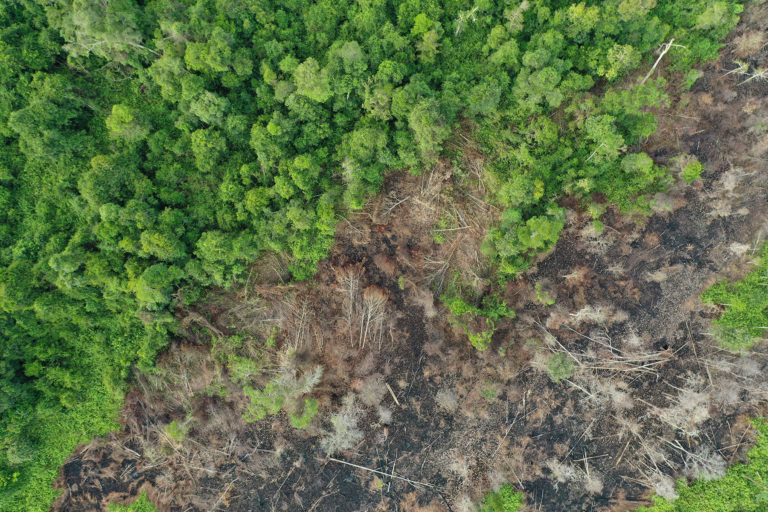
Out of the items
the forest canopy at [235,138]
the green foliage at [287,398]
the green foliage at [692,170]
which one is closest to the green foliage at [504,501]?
the green foliage at [287,398]

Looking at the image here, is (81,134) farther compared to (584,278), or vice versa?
(584,278)

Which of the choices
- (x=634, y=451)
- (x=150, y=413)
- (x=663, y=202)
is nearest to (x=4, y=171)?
(x=150, y=413)

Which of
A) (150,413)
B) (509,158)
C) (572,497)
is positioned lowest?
(572,497)

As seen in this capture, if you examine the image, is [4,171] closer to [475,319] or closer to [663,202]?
[475,319]

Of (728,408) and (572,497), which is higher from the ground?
(728,408)

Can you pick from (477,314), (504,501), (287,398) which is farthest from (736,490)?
(287,398)

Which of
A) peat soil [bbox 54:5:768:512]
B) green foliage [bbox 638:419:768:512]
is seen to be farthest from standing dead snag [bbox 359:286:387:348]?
green foliage [bbox 638:419:768:512]

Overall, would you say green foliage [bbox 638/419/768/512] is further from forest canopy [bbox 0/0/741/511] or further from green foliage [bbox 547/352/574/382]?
forest canopy [bbox 0/0/741/511]
